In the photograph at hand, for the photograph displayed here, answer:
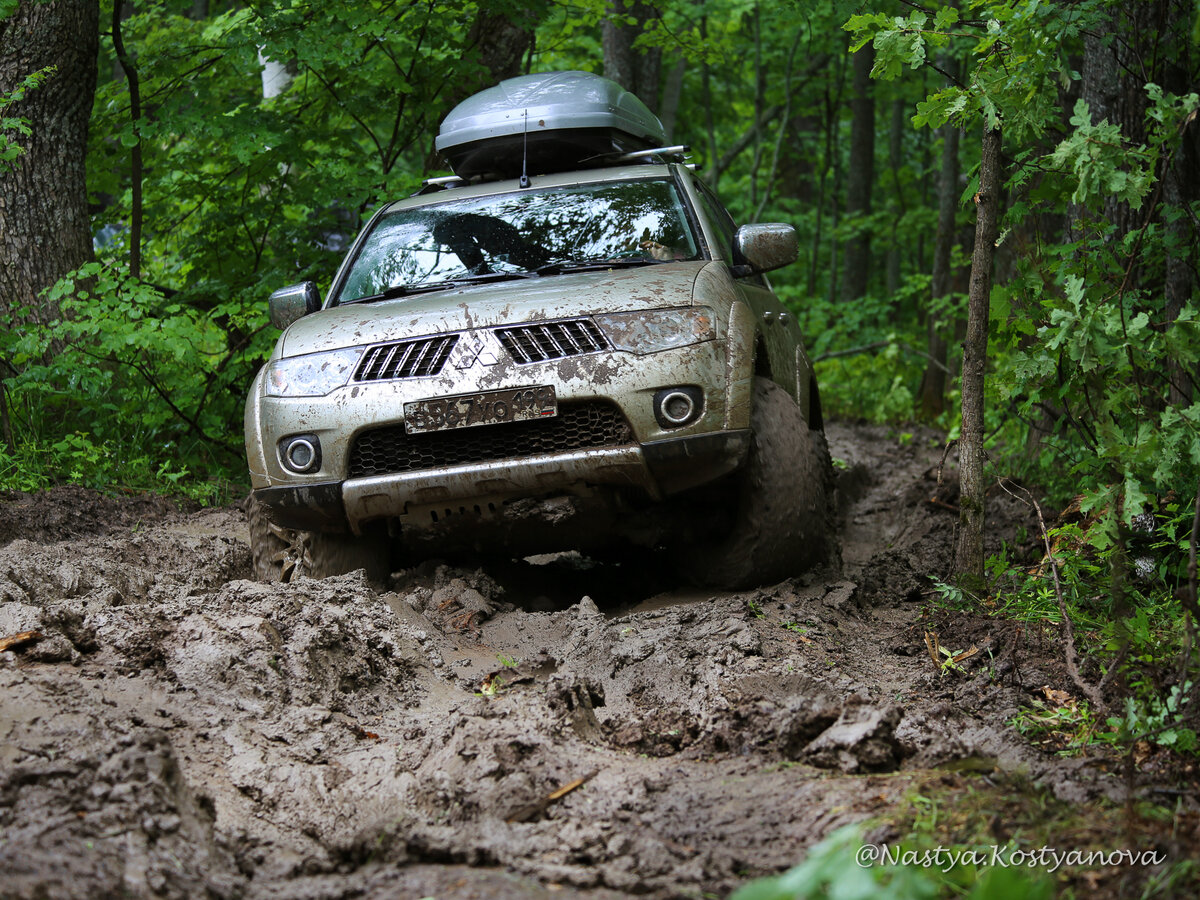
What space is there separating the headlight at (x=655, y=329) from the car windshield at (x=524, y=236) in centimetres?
68

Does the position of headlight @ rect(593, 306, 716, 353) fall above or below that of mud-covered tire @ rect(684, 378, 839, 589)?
above

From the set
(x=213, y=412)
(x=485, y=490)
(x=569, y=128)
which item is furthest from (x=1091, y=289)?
(x=213, y=412)

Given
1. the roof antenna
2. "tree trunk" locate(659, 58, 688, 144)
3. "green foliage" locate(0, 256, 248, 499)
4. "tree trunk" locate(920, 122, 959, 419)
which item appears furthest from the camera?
"tree trunk" locate(659, 58, 688, 144)

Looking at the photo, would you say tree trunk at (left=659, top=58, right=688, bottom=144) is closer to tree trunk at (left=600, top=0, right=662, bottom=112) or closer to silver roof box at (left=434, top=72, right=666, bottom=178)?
tree trunk at (left=600, top=0, right=662, bottom=112)

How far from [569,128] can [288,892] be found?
4427mm

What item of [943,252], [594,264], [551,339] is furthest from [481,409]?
[943,252]

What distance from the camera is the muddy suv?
13.6 ft

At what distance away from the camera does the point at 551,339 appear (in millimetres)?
4188

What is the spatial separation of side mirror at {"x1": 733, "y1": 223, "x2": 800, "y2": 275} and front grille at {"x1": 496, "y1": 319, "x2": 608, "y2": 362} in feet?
3.87

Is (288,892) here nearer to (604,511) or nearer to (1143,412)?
(604,511)

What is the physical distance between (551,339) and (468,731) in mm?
1725

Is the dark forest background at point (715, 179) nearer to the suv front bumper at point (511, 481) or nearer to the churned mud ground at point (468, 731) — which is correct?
the churned mud ground at point (468, 731)

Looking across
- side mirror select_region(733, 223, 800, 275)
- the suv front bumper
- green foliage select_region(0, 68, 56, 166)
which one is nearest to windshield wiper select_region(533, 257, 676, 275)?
side mirror select_region(733, 223, 800, 275)

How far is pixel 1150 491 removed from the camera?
3.99m
